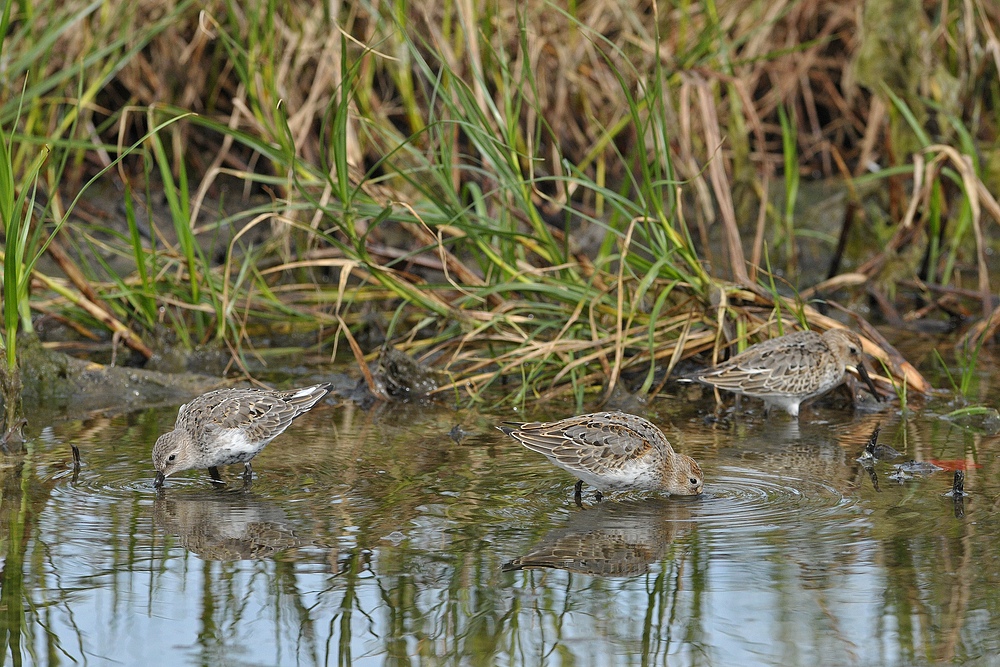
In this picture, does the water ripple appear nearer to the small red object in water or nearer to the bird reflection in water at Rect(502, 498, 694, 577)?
the bird reflection in water at Rect(502, 498, 694, 577)

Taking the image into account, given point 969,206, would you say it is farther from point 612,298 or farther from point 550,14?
point 550,14

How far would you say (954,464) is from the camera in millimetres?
5984

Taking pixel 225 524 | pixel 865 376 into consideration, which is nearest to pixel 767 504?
pixel 865 376

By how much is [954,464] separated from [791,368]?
46.7 inches

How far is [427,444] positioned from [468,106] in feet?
6.22

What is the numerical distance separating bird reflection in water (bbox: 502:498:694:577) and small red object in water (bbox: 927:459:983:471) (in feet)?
4.27

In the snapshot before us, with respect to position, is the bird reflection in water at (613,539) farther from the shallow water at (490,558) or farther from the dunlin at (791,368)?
the dunlin at (791,368)

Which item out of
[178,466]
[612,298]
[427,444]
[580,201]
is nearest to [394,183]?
[580,201]

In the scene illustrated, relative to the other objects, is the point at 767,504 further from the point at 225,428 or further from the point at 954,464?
the point at 225,428

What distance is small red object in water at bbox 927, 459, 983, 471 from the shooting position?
5930mm

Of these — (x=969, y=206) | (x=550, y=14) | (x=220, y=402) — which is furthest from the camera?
(x=550, y=14)

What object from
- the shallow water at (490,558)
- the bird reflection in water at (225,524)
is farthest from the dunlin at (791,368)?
the bird reflection in water at (225,524)

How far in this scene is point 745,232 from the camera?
10539 mm

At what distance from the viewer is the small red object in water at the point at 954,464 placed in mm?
5930
